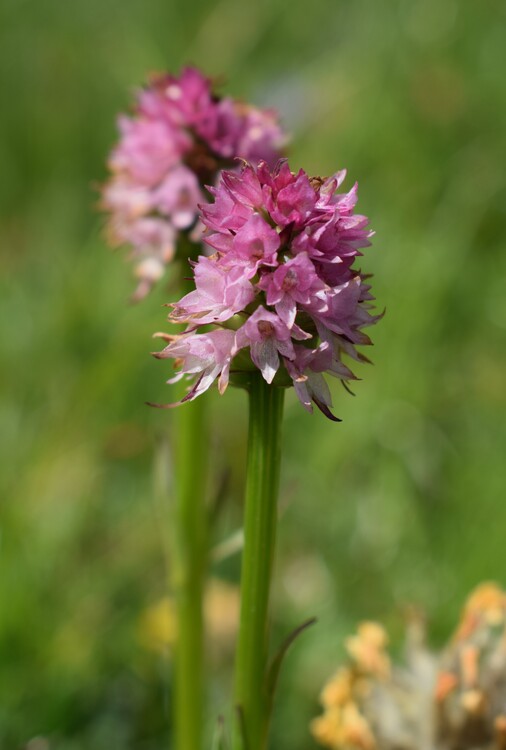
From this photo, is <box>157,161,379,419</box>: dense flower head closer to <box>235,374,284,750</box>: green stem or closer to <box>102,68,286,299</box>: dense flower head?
<box>235,374,284,750</box>: green stem

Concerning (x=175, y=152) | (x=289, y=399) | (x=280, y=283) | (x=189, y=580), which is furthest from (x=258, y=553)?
(x=289, y=399)

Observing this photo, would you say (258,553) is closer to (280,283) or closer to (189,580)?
(280,283)

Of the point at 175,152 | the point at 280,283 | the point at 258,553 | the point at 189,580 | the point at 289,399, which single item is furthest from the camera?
the point at 289,399

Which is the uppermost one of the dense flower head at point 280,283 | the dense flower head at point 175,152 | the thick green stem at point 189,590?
the dense flower head at point 175,152

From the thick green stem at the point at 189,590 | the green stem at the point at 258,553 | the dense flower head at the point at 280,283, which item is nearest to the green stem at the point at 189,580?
the thick green stem at the point at 189,590

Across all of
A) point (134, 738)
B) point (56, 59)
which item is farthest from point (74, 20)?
point (134, 738)

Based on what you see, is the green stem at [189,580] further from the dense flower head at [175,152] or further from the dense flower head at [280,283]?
the dense flower head at [280,283]
